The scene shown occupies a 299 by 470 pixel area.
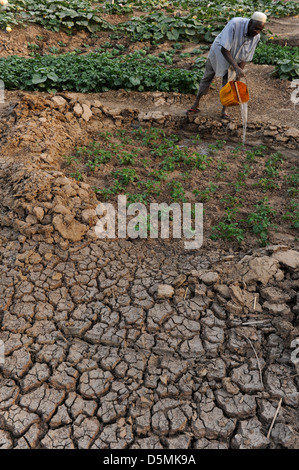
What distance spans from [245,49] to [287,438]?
194 inches

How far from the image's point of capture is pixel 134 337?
108 inches

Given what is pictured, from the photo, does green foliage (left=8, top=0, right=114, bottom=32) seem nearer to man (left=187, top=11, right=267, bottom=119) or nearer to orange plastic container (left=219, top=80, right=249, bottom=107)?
man (left=187, top=11, right=267, bottom=119)

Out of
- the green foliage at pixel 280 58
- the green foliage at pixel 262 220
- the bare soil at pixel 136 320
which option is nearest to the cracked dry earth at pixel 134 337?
the bare soil at pixel 136 320

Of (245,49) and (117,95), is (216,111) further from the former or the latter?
(117,95)

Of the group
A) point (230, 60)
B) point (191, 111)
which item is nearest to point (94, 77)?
point (191, 111)

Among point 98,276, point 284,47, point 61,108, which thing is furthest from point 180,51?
point 98,276

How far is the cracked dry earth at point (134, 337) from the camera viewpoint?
225 centimetres

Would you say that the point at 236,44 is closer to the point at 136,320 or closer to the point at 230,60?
the point at 230,60

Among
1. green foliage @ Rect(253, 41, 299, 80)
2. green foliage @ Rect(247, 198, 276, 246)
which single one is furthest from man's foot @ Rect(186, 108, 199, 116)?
green foliage @ Rect(247, 198, 276, 246)

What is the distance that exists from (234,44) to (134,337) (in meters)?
4.39

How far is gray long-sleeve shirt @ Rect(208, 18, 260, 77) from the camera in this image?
4.86m

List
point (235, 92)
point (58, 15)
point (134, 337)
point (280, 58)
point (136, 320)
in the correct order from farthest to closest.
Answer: point (58, 15) < point (280, 58) < point (235, 92) < point (136, 320) < point (134, 337)

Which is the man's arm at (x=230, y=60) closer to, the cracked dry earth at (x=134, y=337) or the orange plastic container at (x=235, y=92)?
the orange plastic container at (x=235, y=92)

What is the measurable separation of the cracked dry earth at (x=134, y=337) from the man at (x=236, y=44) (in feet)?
10.0
